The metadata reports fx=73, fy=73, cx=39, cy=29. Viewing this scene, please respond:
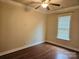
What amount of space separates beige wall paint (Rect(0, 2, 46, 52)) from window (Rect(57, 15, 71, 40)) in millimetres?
1337

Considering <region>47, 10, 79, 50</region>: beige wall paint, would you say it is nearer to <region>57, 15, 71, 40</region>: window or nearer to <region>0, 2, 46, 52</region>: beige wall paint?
<region>57, 15, 71, 40</region>: window

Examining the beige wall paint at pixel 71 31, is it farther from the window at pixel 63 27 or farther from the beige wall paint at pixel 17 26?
the beige wall paint at pixel 17 26

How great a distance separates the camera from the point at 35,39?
15.8ft

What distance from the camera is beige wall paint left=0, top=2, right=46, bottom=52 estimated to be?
10.5 ft

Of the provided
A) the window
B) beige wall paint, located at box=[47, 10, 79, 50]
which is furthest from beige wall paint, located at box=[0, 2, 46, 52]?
the window

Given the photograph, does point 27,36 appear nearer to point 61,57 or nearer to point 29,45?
point 29,45

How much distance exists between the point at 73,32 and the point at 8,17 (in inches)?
135

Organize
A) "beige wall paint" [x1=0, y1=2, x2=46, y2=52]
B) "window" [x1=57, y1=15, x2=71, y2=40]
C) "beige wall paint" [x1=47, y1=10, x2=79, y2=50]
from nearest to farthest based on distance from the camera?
"beige wall paint" [x1=0, y1=2, x2=46, y2=52]
"beige wall paint" [x1=47, y1=10, x2=79, y2=50]
"window" [x1=57, y1=15, x2=71, y2=40]

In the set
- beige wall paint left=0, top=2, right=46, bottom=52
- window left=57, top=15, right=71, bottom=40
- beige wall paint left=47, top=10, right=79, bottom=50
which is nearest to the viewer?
beige wall paint left=0, top=2, right=46, bottom=52

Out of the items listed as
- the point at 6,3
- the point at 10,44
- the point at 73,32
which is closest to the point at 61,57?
the point at 73,32

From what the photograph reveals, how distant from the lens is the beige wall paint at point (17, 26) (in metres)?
3.20

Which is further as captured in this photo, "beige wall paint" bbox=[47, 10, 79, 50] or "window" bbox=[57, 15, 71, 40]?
"window" bbox=[57, 15, 71, 40]

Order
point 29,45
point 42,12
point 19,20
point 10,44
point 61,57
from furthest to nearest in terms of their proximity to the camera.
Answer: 1. point 42,12
2. point 29,45
3. point 19,20
4. point 10,44
5. point 61,57

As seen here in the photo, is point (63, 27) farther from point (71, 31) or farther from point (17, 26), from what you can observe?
point (17, 26)
